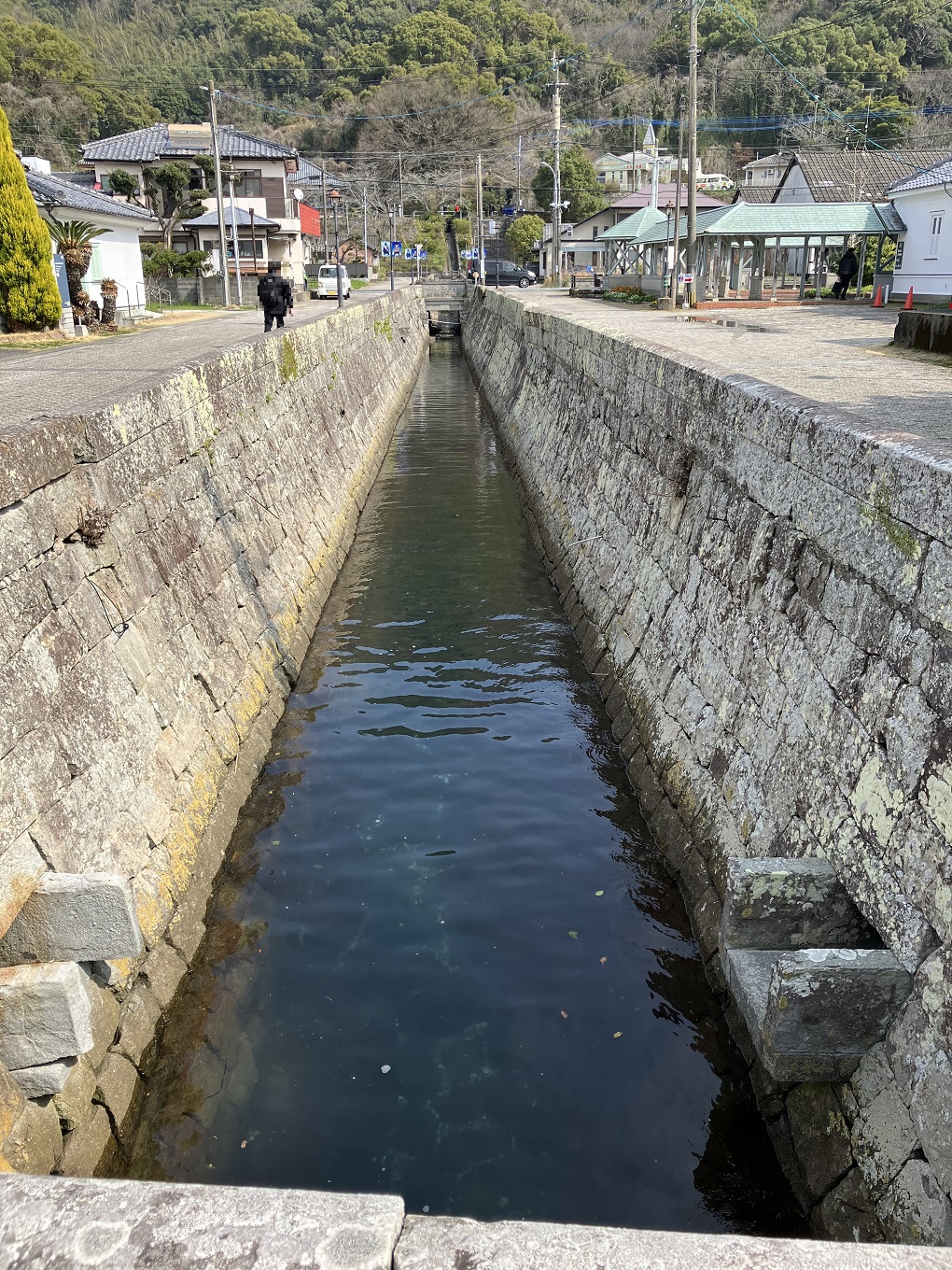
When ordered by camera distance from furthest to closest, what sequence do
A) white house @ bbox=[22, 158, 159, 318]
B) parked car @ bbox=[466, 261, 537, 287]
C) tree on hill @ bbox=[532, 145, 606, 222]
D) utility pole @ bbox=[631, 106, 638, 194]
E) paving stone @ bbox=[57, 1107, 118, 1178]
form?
utility pole @ bbox=[631, 106, 638, 194] → tree on hill @ bbox=[532, 145, 606, 222] → parked car @ bbox=[466, 261, 537, 287] → white house @ bbox=[22, 158, 159, 318] → paving stone @ bbox=[57, 1107, 118, 1178]

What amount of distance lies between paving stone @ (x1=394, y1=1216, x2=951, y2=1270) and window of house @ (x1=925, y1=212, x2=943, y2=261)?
3337 cm

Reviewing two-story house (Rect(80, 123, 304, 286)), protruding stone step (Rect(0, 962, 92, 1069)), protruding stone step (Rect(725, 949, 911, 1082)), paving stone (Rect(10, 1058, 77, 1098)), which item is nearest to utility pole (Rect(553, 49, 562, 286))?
two-story house (Rect(80, 123, 304, 286))

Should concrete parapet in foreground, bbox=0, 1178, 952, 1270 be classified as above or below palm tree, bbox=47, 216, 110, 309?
below

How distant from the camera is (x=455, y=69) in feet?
316

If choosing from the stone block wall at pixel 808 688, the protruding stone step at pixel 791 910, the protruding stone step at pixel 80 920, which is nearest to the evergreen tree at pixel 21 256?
the stone block wall at pixel 808 688

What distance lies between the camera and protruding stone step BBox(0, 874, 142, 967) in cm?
460

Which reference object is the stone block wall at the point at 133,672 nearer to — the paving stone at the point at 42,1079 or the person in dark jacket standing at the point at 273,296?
the paving stone at the point at 42,1079

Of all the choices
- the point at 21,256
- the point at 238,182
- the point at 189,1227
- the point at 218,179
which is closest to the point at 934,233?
the point at 218,179

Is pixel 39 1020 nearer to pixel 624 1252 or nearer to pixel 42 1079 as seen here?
pixel 42 1079

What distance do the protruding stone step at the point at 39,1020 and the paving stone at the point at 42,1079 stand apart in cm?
3

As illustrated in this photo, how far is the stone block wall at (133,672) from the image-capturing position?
16.0 feet

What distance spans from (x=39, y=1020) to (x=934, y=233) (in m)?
33.7

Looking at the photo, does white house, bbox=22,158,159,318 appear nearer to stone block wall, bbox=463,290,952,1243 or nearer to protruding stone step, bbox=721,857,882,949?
stone block wall, bbox=463,290,952,1243

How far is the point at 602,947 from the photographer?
6344 mm
